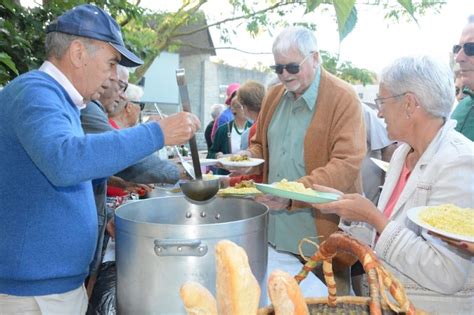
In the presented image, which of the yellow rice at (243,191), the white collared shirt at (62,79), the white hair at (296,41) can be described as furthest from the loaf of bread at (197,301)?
the white hair at (296,41)

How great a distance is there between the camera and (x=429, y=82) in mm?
1591

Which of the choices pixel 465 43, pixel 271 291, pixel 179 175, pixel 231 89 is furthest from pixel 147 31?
pixel 271 291

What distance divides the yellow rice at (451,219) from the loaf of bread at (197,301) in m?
0.75

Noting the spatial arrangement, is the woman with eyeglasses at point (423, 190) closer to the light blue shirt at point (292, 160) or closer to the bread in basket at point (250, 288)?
the bread in basket at point (250, 288)

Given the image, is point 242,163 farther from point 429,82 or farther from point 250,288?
point 250,288

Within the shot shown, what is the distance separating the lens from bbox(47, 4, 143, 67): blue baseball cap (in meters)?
1.36

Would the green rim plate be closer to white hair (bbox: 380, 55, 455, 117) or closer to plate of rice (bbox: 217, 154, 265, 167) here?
white hair (bbox: 380, 55, 455, 117)

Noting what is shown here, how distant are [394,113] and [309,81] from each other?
30.4 inches

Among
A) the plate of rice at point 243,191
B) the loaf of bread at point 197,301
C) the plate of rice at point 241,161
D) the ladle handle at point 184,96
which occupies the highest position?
the ladle handle at point 184,96

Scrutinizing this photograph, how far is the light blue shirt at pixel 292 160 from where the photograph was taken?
235cm

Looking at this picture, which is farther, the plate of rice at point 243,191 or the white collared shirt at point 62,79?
the plate of rice at point 243,191

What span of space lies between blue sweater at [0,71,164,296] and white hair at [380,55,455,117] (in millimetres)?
957

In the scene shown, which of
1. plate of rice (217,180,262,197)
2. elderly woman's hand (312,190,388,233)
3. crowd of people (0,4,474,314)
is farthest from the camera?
plate of rice (217,180,262,197)

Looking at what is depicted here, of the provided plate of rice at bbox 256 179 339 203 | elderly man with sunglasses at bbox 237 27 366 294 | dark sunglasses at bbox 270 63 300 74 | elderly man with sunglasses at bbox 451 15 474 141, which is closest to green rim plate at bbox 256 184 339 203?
plate of rice at bbox 256 179 339 203
